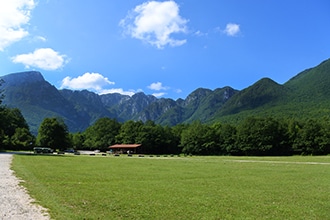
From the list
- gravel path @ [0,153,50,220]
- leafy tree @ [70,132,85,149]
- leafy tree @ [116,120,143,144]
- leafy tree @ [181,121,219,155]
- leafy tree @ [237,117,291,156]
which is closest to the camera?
gravel path @ [0,153,50,220]

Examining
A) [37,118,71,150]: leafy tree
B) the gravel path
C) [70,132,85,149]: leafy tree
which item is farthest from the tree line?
the gravel path

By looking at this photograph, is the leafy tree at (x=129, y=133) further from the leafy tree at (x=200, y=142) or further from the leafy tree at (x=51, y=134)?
the leafy tree at (x=51, y=134)

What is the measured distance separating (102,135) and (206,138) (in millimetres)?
49177

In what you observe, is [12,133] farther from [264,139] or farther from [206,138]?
[264,139]

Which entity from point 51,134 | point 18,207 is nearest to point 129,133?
point 51,134

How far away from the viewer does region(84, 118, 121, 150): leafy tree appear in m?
129

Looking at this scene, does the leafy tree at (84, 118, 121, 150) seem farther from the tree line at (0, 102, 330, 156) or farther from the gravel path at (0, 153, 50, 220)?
the gravel path at (0, 153, 50, 220)

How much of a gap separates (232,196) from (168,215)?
5108mm

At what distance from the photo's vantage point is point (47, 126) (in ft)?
318

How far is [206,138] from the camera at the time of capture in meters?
111

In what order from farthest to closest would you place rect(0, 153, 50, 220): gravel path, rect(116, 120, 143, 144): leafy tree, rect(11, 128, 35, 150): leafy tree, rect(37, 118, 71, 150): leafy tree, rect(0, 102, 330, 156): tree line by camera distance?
rect(116, 120, 143, 144): leafy tree < rect(0, 102, 330, 156): tree line < rect(37, 118, 71, 150): leafy tree < rect(11, 128, 35, 150): leafy tree < rect(0, 153, 50, 220): gravel path

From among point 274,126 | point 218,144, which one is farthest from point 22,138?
point 274,126

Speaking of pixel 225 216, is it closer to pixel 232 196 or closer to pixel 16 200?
pixel 232 196

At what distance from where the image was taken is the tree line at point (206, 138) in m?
97.3
